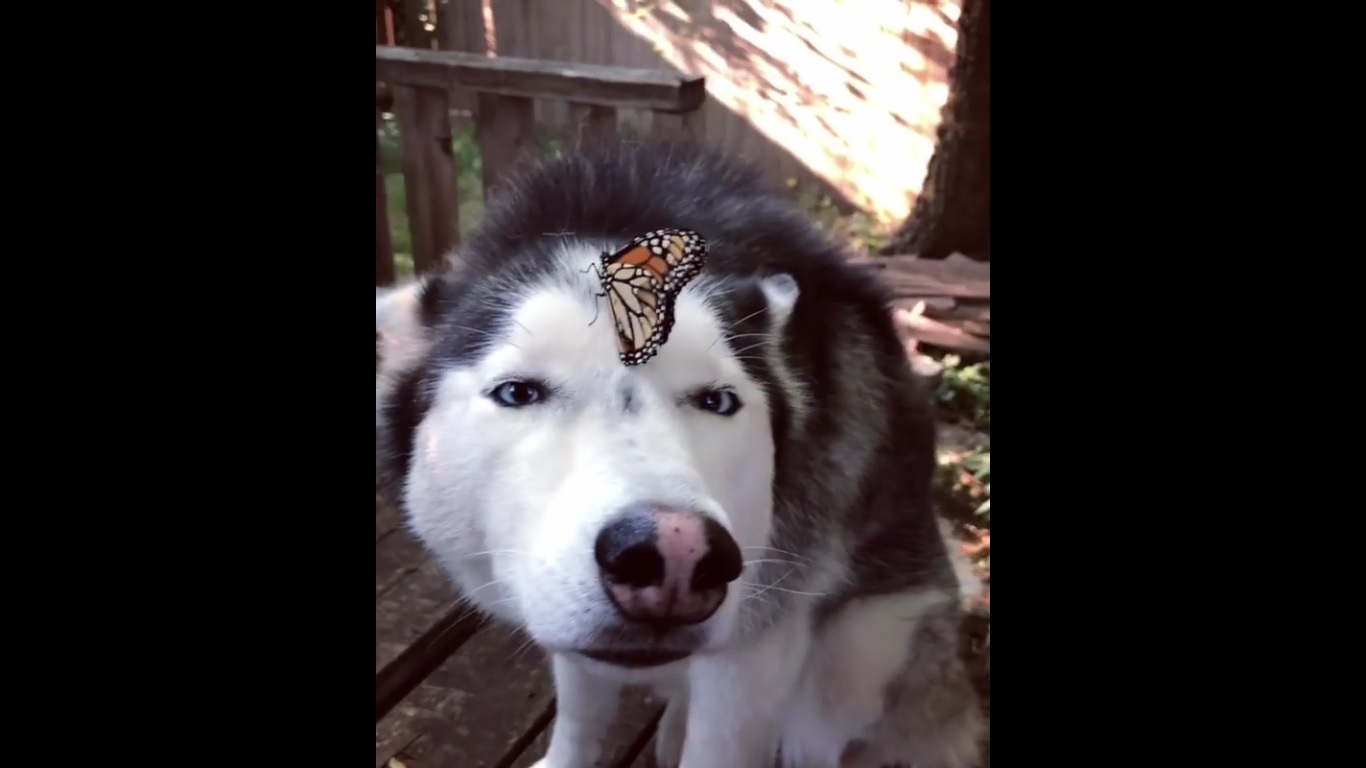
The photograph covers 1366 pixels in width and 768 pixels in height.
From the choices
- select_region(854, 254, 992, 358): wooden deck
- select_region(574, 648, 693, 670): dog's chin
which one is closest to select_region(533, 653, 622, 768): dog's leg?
select_region(574, 648, 693, 670): dog's chin

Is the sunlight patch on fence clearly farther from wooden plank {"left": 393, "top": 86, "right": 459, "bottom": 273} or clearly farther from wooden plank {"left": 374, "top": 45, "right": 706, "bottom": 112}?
wooden plank {"left": 393, "top": 86, "right": 459, "bottom": 273}

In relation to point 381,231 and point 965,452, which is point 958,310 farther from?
point 381,231

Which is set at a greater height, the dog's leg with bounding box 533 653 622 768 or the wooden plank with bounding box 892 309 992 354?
the wooden plank with bounding box 892 309 992 354

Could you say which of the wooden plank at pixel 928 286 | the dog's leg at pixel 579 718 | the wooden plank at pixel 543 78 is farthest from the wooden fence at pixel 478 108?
the dog's leg at pixel 579 718

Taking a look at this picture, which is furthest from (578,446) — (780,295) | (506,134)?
(506,134)

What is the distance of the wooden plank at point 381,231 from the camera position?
0.86m

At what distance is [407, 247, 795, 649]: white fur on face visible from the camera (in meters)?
0.68

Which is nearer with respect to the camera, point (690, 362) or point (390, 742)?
point (690, 362)

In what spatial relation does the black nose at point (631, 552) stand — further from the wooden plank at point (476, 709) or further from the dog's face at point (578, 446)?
the wooden plank at point (476, 709)
